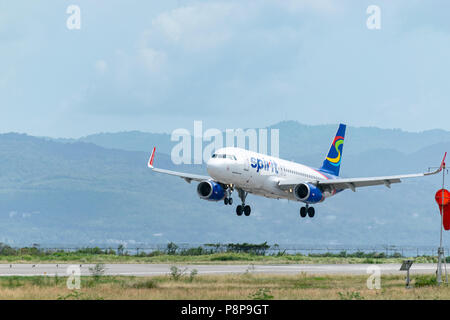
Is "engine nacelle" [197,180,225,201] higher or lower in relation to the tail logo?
lower

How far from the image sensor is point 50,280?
51.8 metres

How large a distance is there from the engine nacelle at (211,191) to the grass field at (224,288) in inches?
478

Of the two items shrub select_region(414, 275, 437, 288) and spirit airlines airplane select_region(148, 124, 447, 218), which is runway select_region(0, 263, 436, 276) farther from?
shrub select_region(414, 275, 437, 288)

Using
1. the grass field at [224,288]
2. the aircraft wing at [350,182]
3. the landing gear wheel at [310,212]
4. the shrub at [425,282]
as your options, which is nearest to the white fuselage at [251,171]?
the aircraft wing at [350,182]

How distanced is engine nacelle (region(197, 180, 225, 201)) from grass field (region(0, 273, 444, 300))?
12133 millimetres

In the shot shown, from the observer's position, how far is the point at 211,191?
228ft

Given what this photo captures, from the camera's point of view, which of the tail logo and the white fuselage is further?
the tail logo

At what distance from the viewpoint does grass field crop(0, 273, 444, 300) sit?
41.2 meters

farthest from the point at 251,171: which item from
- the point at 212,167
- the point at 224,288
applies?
the point at 224,288

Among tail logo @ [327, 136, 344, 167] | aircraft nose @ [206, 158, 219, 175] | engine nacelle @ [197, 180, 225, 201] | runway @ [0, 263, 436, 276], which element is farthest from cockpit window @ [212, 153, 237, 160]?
tail logo @ [327, 136, 344, 167]

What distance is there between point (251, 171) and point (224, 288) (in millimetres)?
19670
